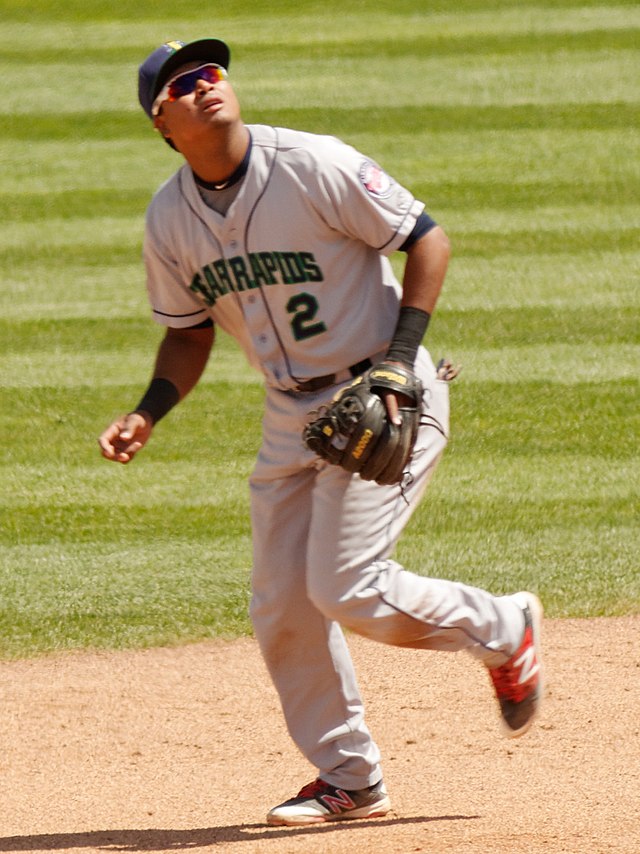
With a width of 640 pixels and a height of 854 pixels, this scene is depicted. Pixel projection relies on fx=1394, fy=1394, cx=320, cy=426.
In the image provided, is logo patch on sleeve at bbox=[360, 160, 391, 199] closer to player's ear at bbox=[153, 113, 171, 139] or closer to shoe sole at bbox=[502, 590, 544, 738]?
player's ear at bbox=[153, 113, 171, 139]

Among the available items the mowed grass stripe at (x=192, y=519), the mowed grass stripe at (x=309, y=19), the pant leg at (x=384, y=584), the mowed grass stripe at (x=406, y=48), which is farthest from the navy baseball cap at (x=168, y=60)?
the mowed grass stripe at (x=309, y=19)

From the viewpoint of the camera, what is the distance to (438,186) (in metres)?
10.1

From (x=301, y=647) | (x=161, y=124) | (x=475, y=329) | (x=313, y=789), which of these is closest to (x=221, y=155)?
(x=161, y=124)

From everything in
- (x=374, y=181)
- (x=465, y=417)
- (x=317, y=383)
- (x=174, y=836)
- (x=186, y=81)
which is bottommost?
(x=465, y=417)

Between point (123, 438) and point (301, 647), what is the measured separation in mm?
759

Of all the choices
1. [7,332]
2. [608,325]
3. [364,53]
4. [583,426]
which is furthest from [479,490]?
[364,53]

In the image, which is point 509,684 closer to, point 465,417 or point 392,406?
point 392,406

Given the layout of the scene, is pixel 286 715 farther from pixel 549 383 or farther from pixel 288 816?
pixel 549 383

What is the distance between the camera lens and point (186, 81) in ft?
11.7

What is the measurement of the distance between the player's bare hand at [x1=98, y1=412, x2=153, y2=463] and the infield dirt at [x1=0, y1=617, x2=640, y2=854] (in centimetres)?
103

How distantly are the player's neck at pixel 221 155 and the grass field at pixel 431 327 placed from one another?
2193 millimetres

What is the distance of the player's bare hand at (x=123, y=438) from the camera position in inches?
145

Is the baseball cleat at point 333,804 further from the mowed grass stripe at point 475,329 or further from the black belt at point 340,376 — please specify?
the mowed grass stripe at point 475,329

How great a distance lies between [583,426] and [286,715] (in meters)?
3.56
